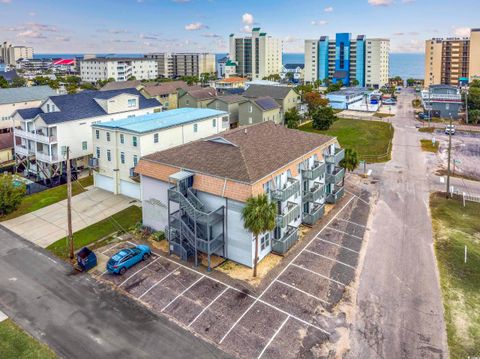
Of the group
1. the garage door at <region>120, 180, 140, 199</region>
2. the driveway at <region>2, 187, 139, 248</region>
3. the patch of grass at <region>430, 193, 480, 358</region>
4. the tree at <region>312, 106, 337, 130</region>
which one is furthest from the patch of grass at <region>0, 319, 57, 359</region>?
the tree at <region>312, 106, 337, 130</region>

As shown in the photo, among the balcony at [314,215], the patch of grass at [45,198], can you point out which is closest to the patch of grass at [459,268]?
the balcony at [314,215]

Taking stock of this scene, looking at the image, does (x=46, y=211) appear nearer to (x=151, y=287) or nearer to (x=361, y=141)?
(x=151, y=287)

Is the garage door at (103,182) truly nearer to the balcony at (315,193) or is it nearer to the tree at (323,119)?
the balcony at (315,193)

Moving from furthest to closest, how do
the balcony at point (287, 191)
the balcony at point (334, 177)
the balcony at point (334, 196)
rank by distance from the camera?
the balcony at point (334, 196), the balcony at point (334, 177), the balcony at point (287, 191)

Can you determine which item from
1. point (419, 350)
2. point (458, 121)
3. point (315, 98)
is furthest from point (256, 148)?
point (458, 121)

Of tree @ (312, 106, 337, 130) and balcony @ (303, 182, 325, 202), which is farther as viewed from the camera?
→ tree @ (312, 106, 337, 130)

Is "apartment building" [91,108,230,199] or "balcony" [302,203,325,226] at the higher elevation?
"apartment building" [91,108,230,199]

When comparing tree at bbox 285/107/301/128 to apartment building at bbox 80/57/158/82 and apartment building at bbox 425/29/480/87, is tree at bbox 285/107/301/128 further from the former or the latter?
apartment building at bbox 80/57/158/82

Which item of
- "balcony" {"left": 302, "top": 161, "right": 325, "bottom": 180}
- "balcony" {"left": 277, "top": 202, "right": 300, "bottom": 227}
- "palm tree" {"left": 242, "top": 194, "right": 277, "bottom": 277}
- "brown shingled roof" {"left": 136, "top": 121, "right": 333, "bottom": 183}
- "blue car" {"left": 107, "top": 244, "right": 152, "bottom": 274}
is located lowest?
"blue car" {"left": 107, "top": 244, "right": 152, "bottom": 274}
